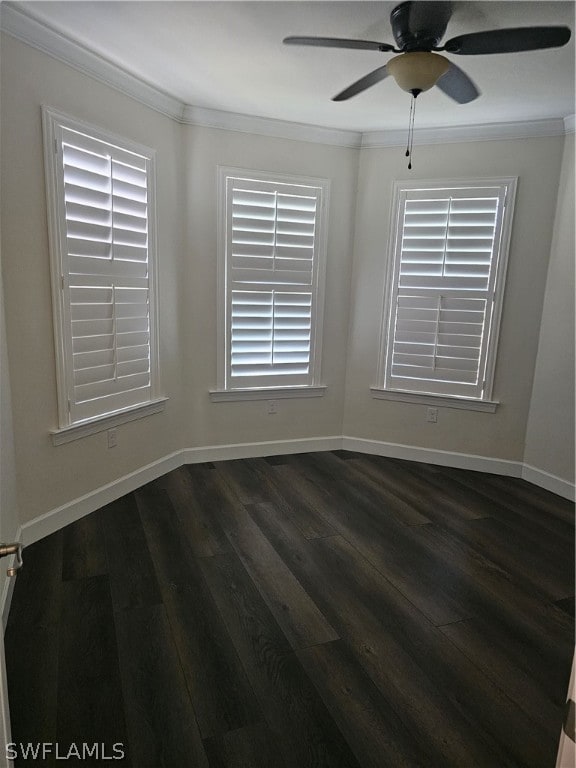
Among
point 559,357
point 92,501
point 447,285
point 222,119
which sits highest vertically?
point 222,119

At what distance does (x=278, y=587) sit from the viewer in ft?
7.87

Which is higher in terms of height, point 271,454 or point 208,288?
point 208,288

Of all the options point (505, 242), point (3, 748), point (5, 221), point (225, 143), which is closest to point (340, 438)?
point (505, 242)

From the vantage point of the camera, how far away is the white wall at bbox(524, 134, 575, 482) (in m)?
3.45

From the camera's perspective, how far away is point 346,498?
3.44 meters

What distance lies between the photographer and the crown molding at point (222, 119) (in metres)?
2.37

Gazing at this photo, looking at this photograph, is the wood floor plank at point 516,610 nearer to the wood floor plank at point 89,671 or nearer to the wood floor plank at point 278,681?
the wood floor plank at point 278,681

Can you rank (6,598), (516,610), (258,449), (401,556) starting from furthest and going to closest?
1. (258,449)
2. (401,556)
3. (516,610)
4. (6,598)

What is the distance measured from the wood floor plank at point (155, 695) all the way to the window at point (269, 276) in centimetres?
215

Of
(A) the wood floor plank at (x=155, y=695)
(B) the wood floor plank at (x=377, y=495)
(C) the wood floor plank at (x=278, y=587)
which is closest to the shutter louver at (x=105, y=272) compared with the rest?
(C) the wood floor plank at (x=278, y=587)

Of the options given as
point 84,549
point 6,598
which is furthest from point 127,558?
point 6,598

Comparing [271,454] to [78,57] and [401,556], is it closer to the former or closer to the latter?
[401,556]

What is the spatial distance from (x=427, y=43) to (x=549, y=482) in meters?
3.13

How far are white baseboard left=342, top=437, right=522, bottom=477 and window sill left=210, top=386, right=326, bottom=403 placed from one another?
59 centimetres
